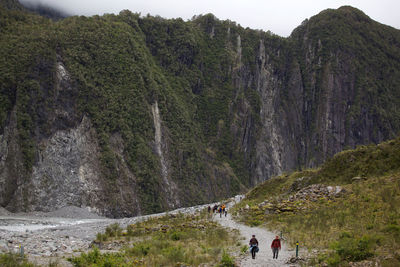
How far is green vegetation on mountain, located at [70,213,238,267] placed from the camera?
63.4ft

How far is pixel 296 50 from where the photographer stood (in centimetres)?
16125

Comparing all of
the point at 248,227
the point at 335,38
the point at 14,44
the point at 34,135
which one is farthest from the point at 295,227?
the point at 335,38

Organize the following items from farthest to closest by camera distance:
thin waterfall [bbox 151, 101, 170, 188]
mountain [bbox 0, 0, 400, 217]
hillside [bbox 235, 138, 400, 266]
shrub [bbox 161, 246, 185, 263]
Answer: thin waterfall [bbox 151, 101, 170, 188] < mountain [bbox 0, 0, 400, 217] < shrub [bbox 161, 246, 185, 263] < hillside [bbox 235, 138, 400, 266]

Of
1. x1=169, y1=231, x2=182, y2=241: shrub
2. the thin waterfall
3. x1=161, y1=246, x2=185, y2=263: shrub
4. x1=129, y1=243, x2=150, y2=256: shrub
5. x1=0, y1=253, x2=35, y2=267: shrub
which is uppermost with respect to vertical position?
the thin waterfall

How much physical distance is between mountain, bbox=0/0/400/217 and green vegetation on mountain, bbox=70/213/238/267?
36820 millimetres

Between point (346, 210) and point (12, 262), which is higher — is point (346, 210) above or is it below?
above

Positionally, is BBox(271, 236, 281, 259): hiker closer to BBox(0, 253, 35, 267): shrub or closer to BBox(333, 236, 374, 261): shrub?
BBox(333, 236, 374, 261): shrub

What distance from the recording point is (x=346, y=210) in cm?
2650

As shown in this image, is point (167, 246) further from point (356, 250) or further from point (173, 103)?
point (173, 103)

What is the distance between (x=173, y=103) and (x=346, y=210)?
279ft

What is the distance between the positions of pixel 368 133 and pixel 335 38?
124 feet

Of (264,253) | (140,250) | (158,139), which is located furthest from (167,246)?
(158,139)

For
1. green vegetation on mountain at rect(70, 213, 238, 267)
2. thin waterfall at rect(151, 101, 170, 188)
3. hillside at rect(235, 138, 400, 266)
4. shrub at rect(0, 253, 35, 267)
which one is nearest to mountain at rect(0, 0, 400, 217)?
thin waterfall at rect(151, 101, 170, 188)

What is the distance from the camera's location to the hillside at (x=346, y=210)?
16.7 metres
